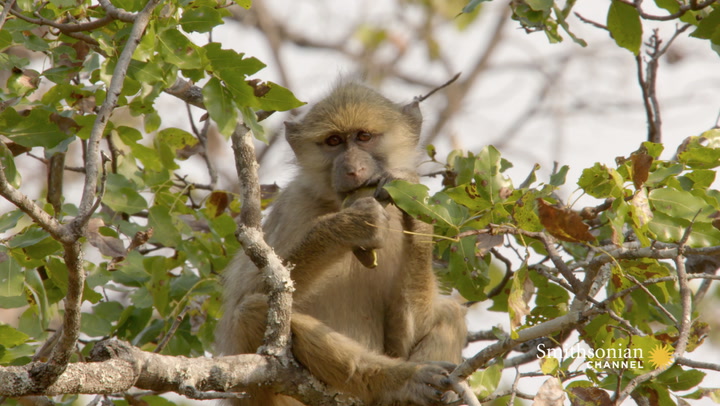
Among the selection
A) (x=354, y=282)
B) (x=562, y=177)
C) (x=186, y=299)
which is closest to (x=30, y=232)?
(x=186, y=299)

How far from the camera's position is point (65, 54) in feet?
14.7

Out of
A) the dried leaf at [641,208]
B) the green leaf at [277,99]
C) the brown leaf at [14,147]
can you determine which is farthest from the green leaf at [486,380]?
the brown leaf at [14,147]

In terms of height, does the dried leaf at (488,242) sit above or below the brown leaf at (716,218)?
below

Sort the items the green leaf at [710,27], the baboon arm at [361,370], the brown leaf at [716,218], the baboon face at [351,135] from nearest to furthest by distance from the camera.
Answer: the brown leaf at [716,218]
the baboon arm at [361,370]
the green leaf at [710,27]
the baboon face at [351,135]

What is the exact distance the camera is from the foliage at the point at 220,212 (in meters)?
3.42

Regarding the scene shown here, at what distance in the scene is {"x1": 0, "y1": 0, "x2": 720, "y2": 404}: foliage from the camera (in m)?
3.42

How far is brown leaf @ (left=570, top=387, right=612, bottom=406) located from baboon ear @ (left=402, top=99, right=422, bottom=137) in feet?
10.8

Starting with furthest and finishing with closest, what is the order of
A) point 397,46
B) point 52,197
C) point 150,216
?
1. point 397,46
2. point 52,197
3. point 150,216

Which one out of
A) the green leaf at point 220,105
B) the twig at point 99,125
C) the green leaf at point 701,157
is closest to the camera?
the twig at point 99,125

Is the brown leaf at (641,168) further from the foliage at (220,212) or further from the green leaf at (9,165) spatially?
the green leaf at (9,165)

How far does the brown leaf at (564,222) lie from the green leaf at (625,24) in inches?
68.6

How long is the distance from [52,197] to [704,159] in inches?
163

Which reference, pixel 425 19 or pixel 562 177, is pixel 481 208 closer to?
pixel 562 177

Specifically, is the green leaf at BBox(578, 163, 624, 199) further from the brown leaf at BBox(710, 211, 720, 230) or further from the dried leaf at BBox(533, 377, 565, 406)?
the dried leaf at BBox(533, 377, 565, 406)
